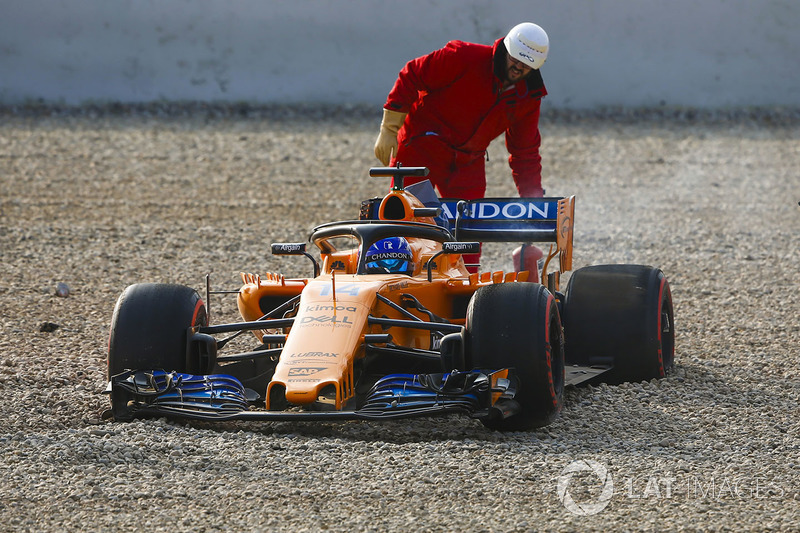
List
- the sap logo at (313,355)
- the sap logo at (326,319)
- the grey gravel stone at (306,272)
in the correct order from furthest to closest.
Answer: the sap logo at (326,319), the sap logo at (313,355), the grey gravel stone at (306,272)

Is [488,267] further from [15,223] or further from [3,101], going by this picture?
[3,101]

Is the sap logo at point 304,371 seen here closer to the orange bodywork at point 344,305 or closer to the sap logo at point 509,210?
the orange bodywork at point 344,305

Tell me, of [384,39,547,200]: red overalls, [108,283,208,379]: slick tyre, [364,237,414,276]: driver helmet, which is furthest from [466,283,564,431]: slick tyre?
[384,39,547,200]: red overalls

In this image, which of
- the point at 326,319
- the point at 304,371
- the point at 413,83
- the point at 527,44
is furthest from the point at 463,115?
the point at 304,371

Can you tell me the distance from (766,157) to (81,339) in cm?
1137

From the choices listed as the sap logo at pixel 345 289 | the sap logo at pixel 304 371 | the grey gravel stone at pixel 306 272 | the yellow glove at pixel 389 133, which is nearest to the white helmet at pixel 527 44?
the yellow glove at pixel 389 133

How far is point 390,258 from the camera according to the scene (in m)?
6.48

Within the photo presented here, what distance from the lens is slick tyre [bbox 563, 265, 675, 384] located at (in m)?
6.78

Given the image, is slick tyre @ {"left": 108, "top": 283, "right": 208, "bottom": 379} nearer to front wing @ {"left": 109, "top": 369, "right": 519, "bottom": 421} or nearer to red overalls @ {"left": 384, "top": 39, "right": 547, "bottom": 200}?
front wing @ {"left": 109, "top": 369, "right": 519, "bottom": 421}

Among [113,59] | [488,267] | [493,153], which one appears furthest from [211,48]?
[488,267]

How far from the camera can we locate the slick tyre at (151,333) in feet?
19.3

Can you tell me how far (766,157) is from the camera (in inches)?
641

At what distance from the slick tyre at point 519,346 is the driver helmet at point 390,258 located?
0.92 metres

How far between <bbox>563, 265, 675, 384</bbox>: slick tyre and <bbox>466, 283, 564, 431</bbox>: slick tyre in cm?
126
